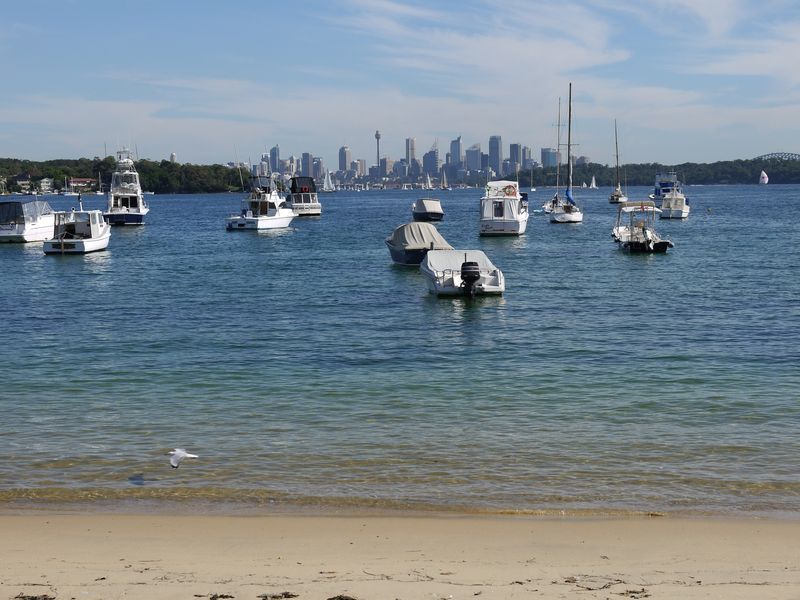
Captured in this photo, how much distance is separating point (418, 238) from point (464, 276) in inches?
523

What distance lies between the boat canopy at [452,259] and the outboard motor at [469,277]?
1.85m

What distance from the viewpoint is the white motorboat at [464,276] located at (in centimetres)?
3634

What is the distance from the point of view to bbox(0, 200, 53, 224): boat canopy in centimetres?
7356

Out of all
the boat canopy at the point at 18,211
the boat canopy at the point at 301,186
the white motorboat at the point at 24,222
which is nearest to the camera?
the white motorboat at the point at 24,222

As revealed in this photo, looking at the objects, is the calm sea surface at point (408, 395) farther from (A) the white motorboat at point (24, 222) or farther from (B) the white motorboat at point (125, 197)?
(B) the white motorboat at point (125, 197)

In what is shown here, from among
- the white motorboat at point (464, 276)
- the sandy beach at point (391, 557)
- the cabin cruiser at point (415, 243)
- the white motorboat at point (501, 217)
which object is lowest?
the sandy beach at point (391, 557)

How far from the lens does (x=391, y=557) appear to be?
34.7 feet

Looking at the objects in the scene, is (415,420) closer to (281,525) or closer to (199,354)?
(281,525)

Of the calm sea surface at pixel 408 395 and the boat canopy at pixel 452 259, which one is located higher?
the boat canopy at pixel 452 259

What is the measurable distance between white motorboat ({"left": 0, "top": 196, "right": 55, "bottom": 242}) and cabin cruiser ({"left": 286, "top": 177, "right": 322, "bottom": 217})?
46.2 m

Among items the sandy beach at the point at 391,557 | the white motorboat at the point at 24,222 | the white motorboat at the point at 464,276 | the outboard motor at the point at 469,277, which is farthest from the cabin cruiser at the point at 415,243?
the sandy beach at the point at 391,557

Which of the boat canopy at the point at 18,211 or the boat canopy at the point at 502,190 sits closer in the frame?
the boat canopy at the point at 18,211

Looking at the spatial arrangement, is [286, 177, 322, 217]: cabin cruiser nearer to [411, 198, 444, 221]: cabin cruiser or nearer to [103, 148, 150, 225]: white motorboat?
[411, 198, 444, 221]: cabin cruiser

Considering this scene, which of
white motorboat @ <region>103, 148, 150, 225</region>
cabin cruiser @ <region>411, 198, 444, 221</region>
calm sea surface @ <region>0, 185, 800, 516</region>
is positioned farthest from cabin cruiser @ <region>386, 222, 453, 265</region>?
cabin cruiser @ <region>411, 198, 444, 221</region>
